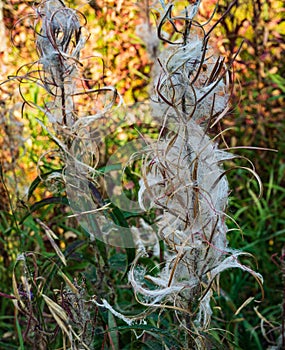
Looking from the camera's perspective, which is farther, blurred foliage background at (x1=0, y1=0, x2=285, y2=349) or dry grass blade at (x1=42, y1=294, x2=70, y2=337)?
blurred foliage background at (x1=0, y1=0, x2=285, y2=349)

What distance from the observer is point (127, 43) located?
3.13m

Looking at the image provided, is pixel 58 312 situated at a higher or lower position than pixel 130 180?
higher

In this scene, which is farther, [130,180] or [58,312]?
[130,180]

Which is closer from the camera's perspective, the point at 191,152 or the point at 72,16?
the point at 191,152

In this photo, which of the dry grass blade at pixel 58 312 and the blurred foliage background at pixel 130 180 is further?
the blurred foliage background at pixel 130 180

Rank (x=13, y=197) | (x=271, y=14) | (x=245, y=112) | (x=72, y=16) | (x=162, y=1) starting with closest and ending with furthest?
(x=162, y=1)
(x=72, y=16)
(x=13, y=197)
(x=245, y=112)
(x=271, y=14)

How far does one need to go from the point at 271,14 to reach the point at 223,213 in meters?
2.21

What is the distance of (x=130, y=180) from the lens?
74.4 inches

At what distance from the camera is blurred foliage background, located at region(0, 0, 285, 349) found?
52.6 inches

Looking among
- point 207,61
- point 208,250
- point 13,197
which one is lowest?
point 13,197

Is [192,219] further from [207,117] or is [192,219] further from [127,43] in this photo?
[127,43]

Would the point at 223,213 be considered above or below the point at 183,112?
below

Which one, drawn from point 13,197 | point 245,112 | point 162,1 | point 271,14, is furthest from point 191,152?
point 271,14

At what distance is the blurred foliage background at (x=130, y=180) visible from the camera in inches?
52.6
